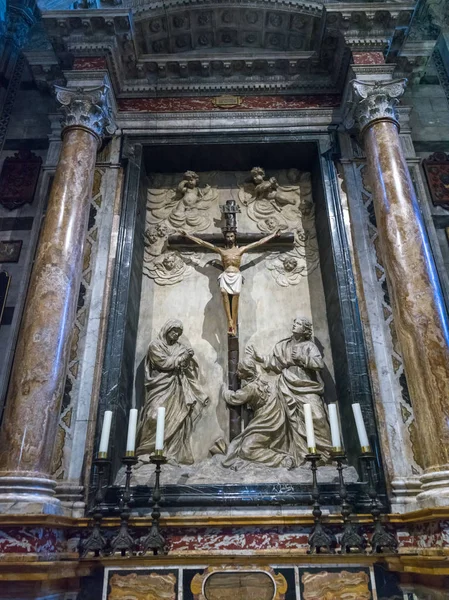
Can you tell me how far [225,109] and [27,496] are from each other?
5932 millimetres

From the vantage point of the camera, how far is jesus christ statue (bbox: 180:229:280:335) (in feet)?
22.4

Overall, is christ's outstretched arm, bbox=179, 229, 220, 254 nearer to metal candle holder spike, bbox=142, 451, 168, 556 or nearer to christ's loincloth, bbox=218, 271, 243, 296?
christ's loincloth, bbox=218, 271, 243, 296

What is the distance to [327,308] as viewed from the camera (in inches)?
277

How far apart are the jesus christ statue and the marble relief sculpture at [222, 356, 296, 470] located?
28.0 inches

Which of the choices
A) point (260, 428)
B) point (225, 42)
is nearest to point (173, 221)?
point (225, 42)

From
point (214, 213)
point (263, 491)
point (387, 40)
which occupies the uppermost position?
point (387, 40)

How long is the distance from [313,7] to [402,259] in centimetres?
421

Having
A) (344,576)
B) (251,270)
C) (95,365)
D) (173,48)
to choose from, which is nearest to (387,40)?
(173,48)

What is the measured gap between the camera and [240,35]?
26.2 feet


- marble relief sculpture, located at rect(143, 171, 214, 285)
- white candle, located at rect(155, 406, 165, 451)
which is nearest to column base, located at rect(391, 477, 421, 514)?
white candle, located at rect(155, 406, 165, 451)

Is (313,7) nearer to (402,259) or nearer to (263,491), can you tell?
(402,259)

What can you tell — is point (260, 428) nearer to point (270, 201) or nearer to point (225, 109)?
point (270, 201)

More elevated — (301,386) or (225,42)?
(225,42)

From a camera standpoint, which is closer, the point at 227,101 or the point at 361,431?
the point at 361,431
